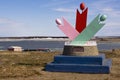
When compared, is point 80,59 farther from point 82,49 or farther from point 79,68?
point 82,49

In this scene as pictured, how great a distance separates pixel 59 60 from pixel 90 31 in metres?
3.23

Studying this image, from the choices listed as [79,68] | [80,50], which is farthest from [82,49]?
[79,68]

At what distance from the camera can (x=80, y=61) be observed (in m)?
24.0

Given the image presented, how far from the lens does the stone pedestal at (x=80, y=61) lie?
23.4m

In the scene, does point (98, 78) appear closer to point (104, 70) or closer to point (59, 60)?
point (104, 70)

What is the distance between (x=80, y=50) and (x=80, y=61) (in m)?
1.09

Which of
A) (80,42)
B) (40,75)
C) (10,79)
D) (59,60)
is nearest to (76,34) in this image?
(80,42)

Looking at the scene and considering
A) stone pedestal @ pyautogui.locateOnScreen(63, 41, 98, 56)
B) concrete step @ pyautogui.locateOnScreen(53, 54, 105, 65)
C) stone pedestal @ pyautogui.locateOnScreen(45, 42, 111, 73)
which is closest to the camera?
stone pedestal @ pyautogui.locateOnScreen(45, 42, 111, 73)

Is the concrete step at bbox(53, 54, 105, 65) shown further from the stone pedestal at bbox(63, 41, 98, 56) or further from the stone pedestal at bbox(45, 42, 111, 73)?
the stone pedestal at bbox(63, 41, 98, 56)

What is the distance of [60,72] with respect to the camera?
23.9 metres

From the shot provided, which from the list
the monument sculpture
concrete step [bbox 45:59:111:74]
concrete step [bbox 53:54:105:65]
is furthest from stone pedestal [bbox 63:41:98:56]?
concrete step [bbox 45:59:111:74]

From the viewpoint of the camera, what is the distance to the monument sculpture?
2360cm

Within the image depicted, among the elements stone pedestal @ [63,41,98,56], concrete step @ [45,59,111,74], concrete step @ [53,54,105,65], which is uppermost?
stone pedestal @ [63,41,98,56]

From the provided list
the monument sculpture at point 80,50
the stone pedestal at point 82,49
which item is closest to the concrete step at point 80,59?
the monument sculpture at point 80,50
